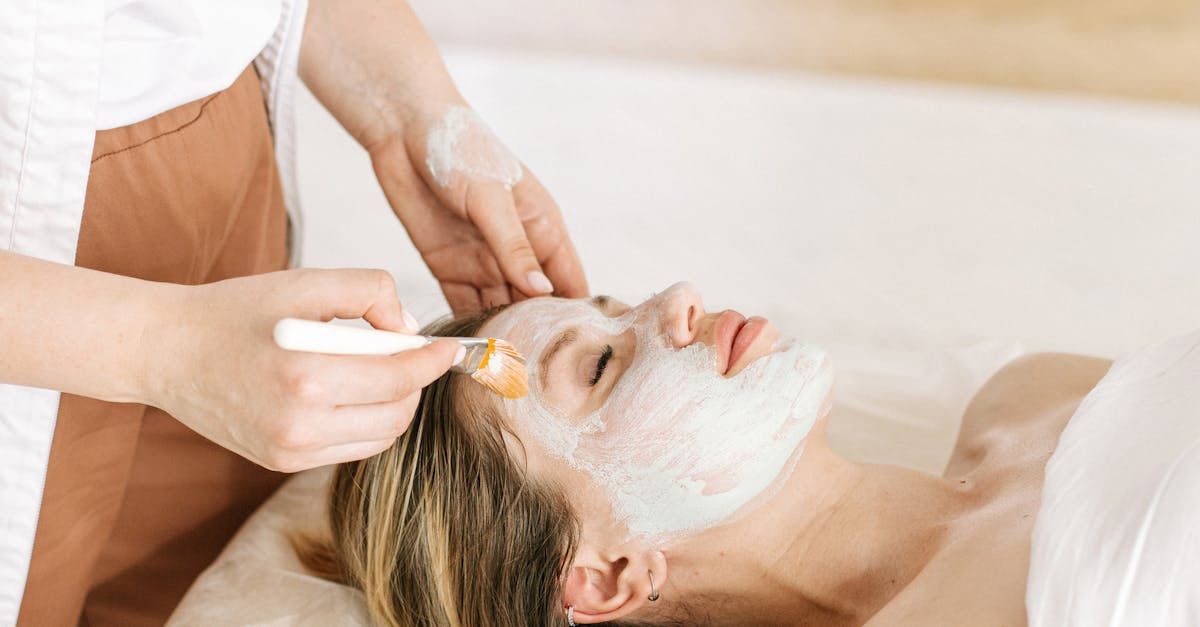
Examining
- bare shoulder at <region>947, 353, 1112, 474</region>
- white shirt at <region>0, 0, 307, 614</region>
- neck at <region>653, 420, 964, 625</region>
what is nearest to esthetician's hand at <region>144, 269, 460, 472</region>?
white shirt at <region>0, 0, 307, 614</region>

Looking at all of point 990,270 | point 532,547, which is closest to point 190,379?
point 532,547

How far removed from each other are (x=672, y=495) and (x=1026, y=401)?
25.8 inches

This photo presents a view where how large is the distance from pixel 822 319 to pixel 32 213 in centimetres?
136

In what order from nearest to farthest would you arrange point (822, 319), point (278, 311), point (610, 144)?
1. point (278, 311)
2. point (822, 319)
3. point (610, 144)

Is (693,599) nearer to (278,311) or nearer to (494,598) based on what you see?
(494,598)

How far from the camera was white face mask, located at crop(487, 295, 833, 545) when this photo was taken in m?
1.20

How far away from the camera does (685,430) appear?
3.94 ft

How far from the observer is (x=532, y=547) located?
1.27 meters

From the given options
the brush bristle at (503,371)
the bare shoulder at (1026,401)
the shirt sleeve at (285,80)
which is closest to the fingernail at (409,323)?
the brush bristle at (503,371)

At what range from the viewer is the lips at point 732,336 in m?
1.24

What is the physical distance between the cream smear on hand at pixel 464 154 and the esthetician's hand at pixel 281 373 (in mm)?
603

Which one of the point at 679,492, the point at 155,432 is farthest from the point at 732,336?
the point at 155,432

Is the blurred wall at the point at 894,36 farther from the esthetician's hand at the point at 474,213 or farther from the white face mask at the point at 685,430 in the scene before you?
the white face mask at the point at 685,430

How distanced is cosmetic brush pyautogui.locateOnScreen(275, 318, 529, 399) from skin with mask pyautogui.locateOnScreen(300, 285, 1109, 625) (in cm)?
16
